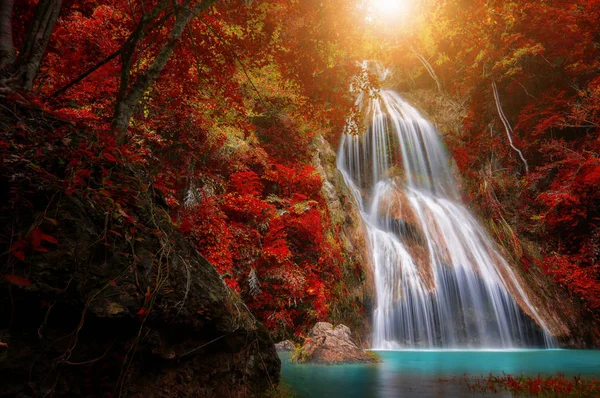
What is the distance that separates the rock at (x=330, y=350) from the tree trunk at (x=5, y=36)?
25.2 ft

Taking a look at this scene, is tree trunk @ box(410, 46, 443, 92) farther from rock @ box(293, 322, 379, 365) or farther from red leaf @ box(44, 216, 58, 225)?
red leaf @ box(44, 216, 58, 225)

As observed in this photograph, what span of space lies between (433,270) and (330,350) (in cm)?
714

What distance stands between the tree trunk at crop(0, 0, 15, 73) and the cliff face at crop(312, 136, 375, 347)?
9422 millimetres

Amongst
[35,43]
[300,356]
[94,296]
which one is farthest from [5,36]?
[300,356]

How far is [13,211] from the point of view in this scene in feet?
6.40

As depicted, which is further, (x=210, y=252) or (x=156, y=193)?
(x=210, y=252)

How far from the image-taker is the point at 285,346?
29.8 feet

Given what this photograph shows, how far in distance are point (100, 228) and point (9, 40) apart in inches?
101

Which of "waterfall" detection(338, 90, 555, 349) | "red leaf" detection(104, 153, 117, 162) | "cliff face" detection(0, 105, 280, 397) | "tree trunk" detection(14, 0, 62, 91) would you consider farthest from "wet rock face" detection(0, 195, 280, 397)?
"waterfall" detection(338, 90, 555, 349)

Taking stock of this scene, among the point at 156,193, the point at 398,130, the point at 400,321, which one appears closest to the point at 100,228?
the point at 156,193

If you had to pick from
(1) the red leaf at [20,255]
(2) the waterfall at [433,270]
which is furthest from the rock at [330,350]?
(1) the red leaf at [20,255]

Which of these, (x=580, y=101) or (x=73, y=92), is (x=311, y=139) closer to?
(x=73, y=92)

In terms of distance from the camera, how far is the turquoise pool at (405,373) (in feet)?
15.9

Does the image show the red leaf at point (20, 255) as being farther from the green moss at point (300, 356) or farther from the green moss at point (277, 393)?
the green moss at point (300, 356)
